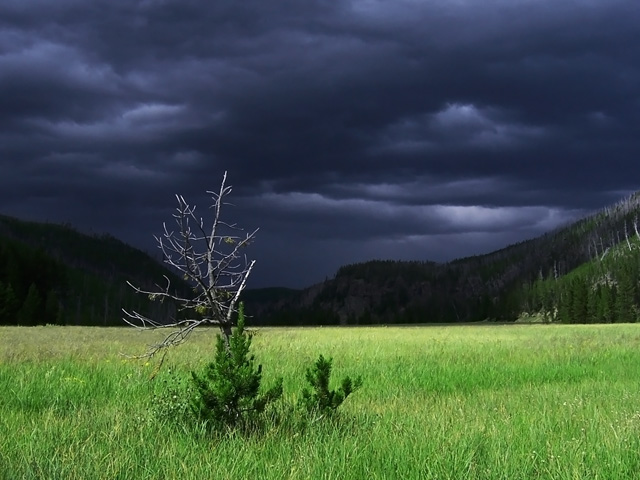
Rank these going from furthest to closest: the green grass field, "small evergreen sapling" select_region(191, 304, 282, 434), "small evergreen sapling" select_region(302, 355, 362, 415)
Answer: "small evergreen sapling" select_region(302, 355, 362, 415) → "small evergreen sapling" select_region(191, 304, 282, 434) → the green grass field

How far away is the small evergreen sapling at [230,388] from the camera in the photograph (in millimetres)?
6336

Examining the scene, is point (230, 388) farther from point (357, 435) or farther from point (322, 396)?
point (357, 435)

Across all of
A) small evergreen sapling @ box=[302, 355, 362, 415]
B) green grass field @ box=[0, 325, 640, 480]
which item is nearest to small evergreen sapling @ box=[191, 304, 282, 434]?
green grass field @ box=[0, 325, 640, 480]

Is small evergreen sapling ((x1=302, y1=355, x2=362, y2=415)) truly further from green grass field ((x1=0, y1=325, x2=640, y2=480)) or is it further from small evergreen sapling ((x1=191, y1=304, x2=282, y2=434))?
small evergreen sapling ((x1=191, y1=304, x2=282, y2=434))

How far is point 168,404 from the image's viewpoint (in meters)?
6.96

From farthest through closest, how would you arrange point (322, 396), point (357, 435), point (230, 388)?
point (322, 396), point (230, 388), point (357, 435)

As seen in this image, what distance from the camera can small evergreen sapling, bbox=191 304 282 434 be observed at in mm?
6336

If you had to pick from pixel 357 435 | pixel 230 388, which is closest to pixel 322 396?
pixel 357 435

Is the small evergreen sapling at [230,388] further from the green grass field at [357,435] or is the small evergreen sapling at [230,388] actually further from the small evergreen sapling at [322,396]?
the small evergreen sapling at [322,396]

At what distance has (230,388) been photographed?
6316mm

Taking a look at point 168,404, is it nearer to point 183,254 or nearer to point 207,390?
point 207,390

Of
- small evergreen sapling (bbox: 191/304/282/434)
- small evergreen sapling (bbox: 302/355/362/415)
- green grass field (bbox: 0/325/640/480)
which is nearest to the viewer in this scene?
green grass field (bbox: 0/325/640/480)

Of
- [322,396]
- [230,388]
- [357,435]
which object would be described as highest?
[230,388]

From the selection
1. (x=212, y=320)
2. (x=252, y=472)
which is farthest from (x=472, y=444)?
(x=212, y=320)
